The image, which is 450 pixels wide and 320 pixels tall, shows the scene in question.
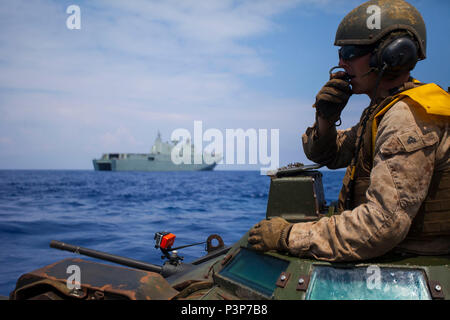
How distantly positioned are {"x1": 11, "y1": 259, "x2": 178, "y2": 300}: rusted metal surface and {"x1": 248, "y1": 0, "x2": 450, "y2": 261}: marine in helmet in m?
0.71

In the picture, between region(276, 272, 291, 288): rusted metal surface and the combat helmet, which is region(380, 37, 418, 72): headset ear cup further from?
A: region(276, 272, 291, 288): rusted metal surface

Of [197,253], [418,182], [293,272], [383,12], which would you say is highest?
[383,12]

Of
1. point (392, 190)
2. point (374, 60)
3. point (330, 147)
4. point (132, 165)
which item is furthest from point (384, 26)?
point (132, 165)

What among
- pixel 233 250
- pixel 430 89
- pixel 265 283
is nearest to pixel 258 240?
pixel 265 283

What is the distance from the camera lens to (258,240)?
236 centimetres

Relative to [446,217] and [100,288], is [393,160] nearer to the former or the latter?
[446,217]

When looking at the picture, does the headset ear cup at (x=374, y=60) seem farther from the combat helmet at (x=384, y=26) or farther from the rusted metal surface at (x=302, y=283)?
the rusted metal surface at (x=302, y=283)

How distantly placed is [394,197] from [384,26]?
1081mm

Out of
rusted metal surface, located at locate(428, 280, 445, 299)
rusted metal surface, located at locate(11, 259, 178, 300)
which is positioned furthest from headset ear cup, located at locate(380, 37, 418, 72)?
rusted metal surface, located at locate(11, 259, 178, 300)

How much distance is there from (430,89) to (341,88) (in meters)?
0.56

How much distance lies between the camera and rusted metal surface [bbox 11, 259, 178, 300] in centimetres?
224

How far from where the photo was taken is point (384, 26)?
2.25 metres

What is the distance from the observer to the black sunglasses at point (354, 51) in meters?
2.34

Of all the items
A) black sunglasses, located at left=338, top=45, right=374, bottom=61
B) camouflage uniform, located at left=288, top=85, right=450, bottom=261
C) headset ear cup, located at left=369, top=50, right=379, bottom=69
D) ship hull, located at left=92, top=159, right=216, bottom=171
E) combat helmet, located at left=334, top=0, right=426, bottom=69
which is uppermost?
combat helmet, located at left=334, top=0, right=426, bottom=69
